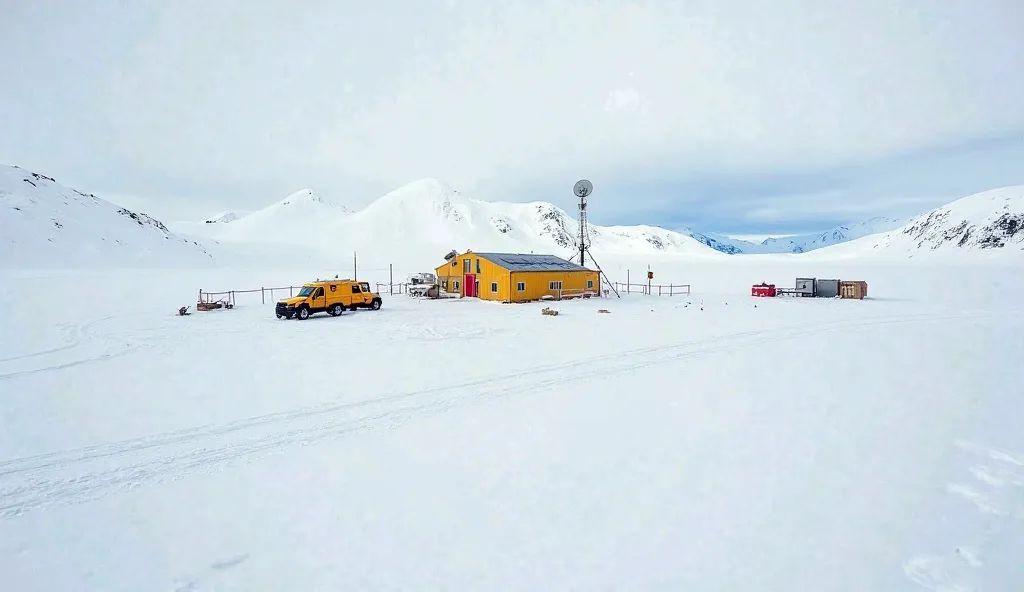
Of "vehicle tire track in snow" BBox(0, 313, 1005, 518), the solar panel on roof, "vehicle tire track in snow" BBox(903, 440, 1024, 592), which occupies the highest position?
the solar panel on roof

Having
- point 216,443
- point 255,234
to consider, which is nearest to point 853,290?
point 216,443

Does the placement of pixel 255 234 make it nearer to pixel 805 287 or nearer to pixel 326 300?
pixel 326 300

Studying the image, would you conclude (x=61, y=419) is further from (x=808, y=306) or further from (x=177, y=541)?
(x=808, y=306)

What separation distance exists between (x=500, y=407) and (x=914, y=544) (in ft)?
25.1

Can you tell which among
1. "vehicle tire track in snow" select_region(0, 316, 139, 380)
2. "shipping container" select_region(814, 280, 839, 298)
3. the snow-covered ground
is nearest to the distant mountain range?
"vehicle tire track in snow" select_region(0, 316, 139, 380)

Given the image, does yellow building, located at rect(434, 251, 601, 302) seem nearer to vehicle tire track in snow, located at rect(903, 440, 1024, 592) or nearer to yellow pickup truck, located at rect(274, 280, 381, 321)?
yellow pickup truck, located at rect(274, 280, 381, 321)

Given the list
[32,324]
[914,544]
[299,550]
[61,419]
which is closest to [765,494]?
[914,544]

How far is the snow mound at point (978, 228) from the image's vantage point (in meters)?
159

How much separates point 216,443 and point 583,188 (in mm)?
39845

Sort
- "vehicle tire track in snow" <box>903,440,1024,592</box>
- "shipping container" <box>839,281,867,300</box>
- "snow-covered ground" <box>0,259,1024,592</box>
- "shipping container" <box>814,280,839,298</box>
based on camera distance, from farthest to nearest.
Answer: "shipping container" <box>814,280,839,298</box>, "shipping container" <box>839,281,867,300</box>, "snow-covered ground" <box>0,259,1024,592</box>, "vehicle tire track in snow" <box>903,440,1024,592</box>

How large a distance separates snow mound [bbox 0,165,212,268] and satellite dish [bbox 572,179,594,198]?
263ft

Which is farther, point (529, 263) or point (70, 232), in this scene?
point (70, 232)

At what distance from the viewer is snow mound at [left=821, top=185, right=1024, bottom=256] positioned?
159 m

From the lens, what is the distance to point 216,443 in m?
9.20
